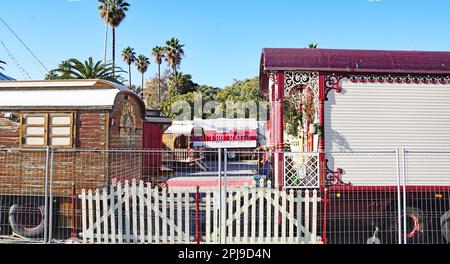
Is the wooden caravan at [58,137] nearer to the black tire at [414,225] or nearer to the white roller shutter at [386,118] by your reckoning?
the white roller shutter at [386,118]

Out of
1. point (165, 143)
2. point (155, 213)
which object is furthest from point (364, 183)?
point (165, 143)

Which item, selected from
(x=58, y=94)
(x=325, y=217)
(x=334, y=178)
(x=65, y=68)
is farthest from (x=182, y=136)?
(x=325, y=217)

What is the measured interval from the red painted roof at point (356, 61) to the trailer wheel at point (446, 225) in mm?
3251

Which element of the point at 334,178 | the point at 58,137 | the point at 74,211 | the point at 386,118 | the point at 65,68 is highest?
the point at 65,68

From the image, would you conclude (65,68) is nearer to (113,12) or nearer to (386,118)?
(113,12)

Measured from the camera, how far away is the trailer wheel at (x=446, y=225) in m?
7.32

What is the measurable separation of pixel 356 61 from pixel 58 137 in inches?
284

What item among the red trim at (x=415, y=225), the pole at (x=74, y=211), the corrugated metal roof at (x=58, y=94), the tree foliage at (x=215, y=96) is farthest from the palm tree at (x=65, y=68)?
the red trim at (x=415, y=225)

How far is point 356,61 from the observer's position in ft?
25.6

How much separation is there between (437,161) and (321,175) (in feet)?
9.12
